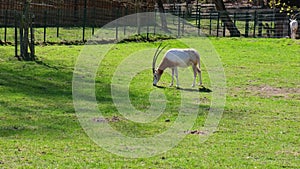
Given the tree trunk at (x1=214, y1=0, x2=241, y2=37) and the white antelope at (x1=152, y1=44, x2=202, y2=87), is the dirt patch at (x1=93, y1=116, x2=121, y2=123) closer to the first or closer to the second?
the white antelope at (x1=152, y1=44, x2=202, y2=87)

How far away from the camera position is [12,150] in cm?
1076

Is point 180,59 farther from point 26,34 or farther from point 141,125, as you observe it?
point 26,34

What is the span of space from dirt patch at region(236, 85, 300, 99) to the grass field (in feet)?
0.09

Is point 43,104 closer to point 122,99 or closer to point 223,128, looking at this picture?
point 122,99

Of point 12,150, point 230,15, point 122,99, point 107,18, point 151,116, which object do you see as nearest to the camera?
point 12,150

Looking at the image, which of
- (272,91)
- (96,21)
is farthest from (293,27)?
(272,91)

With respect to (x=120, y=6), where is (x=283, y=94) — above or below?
below

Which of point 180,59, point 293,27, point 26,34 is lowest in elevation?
point 180,59

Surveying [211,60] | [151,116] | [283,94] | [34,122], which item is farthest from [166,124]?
[211,60]

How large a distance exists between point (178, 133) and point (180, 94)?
5.60m

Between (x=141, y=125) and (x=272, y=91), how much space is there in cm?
755

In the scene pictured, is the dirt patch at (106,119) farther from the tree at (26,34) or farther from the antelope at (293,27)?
the antelope at (293,27)

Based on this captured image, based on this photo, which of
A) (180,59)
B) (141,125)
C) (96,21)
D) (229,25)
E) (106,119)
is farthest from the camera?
(229,25)

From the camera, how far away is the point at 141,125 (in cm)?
1382
